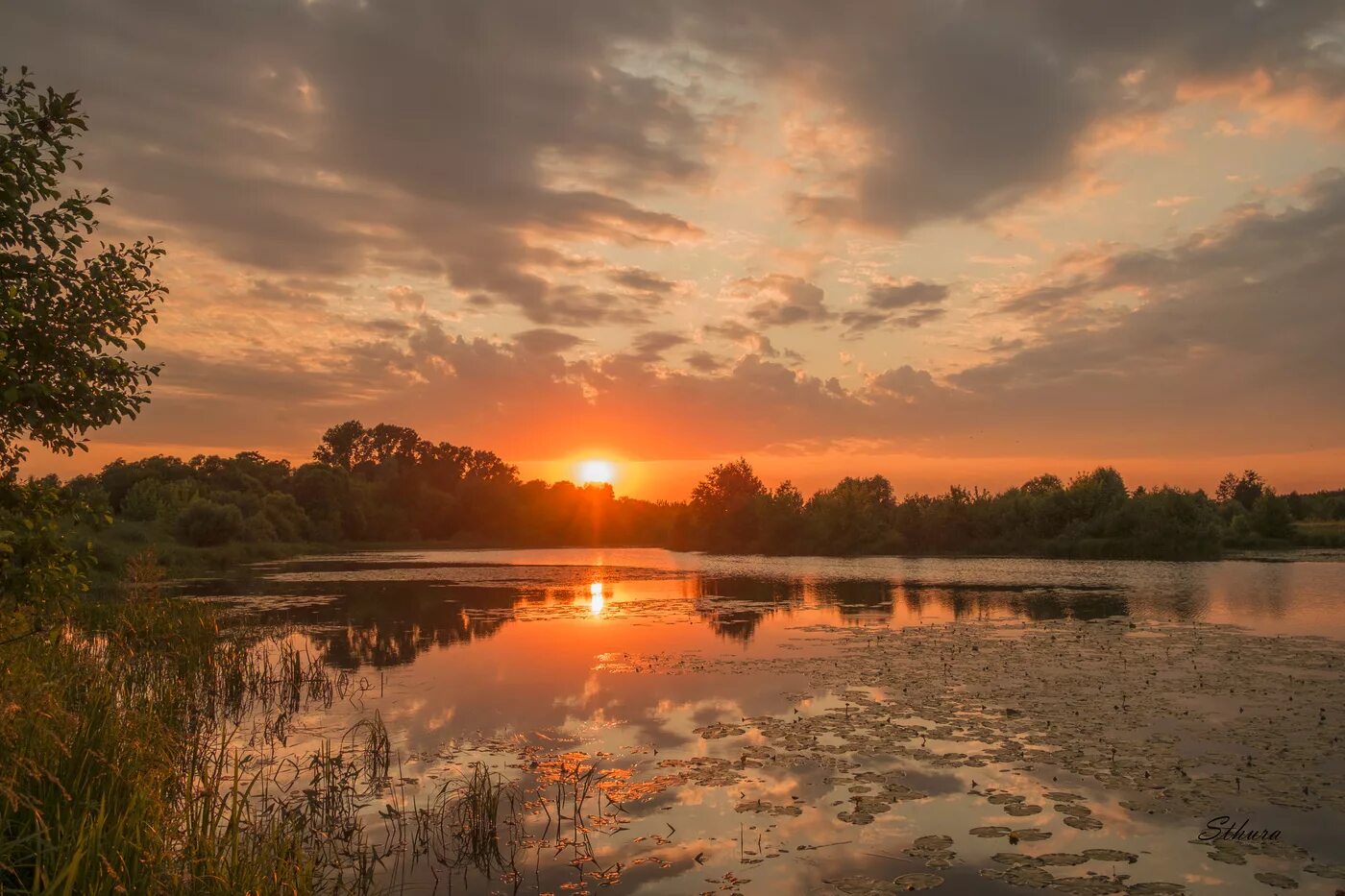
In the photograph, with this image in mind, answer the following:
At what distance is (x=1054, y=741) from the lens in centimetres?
1408

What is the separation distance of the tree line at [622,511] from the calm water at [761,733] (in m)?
33.7

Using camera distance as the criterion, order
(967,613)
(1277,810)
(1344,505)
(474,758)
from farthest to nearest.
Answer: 1. (1344,505)
2. (967,613)
3. (474,758)
4. (1277,810)

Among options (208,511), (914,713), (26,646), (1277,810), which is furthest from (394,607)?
(208,511)

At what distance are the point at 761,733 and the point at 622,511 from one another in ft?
473

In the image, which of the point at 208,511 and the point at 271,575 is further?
the point at 208,511

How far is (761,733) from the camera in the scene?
49.0ft

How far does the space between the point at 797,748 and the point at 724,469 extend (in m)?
108

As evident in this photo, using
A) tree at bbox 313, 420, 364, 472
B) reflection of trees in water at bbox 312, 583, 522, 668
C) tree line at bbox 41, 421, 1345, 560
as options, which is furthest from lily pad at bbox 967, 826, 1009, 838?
Result: tree at bbox 313, 420, 364, 472

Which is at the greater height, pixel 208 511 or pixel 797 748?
pixel 208 511

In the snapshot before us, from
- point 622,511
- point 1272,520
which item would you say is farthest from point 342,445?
point 1272,520

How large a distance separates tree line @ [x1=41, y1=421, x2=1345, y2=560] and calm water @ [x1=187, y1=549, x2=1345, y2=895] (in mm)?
33675

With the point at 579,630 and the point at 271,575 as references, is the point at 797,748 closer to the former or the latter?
the point at 579,630

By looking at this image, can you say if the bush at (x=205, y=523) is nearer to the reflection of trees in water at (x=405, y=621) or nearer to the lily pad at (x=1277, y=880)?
the reflection of trees in water at (x=405, y=621)

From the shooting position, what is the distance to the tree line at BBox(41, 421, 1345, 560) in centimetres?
7862
